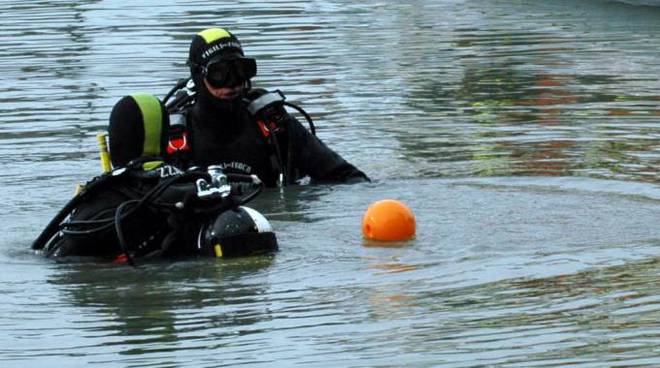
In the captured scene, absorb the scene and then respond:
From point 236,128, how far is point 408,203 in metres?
1.19

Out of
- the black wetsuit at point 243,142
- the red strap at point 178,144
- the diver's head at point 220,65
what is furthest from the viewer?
the black wetsuit at point 243,142

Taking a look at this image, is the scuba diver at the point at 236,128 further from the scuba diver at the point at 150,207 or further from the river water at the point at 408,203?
the scuba diver at the point at 150,207

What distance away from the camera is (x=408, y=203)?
10.5 m

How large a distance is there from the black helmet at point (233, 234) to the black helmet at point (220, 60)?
5.69 ft

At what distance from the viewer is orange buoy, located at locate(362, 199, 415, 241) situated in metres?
9.27

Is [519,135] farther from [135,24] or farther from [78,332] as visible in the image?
[135,24]

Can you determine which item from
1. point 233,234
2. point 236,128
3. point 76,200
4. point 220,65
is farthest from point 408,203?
point 76,200

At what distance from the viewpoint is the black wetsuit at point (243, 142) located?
10688 mm

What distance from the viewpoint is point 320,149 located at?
35.9 ft

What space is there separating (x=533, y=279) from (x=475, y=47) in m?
11.0

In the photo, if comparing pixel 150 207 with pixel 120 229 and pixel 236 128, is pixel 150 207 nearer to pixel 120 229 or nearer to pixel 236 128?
pixel 120 229

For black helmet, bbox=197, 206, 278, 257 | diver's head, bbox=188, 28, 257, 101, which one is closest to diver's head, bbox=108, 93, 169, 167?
black helmet, bbox=197, 206, 278, 257

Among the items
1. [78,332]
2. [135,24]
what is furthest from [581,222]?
[135,24]

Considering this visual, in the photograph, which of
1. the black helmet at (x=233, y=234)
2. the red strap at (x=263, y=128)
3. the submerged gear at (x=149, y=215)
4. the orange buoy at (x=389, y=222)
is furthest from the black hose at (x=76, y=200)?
the red strap at (x=263, y=128)
